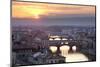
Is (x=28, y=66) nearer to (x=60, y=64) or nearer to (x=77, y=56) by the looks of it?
(x=60, y=64)

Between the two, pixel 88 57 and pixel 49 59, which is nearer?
pixel 49 59

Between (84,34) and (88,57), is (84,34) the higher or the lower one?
the higher one

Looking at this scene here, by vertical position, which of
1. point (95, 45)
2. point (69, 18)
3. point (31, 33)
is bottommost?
point (95, 45)

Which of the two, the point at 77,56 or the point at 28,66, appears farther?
the point at 77,56

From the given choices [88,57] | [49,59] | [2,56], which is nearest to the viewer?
[2,56]

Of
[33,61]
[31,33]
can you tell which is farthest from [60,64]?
[31,33]

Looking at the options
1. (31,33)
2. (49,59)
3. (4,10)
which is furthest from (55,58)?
(4,10)

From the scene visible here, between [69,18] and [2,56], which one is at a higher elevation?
[69,18]

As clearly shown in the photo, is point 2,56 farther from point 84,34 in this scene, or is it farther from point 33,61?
point 84,34

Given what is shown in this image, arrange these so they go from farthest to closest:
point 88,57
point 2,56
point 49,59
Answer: point 88,57 → point 49,59 → point 2,56
